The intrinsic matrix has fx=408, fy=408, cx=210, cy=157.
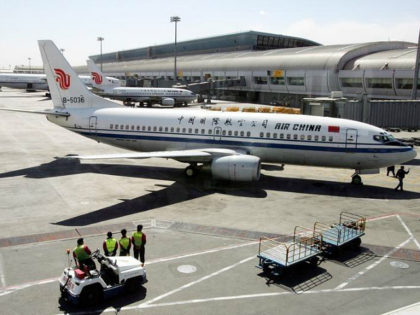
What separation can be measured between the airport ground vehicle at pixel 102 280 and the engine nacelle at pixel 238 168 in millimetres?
13257

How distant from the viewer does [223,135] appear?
31.5 m

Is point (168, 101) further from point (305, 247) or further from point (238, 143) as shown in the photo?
point (305, 247)

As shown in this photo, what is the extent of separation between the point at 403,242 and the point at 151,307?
1337 cm

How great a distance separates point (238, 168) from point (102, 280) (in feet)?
49.7

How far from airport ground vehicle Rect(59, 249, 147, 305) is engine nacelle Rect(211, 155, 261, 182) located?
43.5 feet

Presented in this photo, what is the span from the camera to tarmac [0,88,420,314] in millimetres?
14492

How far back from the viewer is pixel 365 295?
15.1 metres

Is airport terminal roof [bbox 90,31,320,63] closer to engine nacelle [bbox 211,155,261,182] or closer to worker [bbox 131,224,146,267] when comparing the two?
engine nacelle [bbox 211,155,261,182]

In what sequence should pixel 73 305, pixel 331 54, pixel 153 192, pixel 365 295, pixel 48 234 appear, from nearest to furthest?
pixel 73 305 < pixel 365 295 < pixel 48 234 < pixel 153 192 < pixel 331 54

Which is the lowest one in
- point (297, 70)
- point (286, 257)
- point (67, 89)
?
point (286, 257)

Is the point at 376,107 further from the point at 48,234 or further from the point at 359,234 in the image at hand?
the point at 48,234

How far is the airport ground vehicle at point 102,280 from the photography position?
531 inches

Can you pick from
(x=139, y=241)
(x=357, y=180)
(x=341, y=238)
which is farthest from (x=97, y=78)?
(x=341, y=238)

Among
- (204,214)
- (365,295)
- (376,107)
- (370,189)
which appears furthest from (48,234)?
(376,107)
